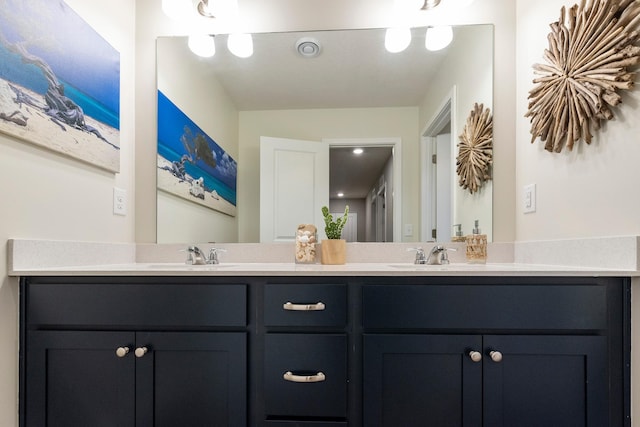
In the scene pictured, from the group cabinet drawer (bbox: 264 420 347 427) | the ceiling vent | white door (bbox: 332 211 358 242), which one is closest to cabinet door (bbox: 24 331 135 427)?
cabinet drawer (bbox: 264 420 347 427)

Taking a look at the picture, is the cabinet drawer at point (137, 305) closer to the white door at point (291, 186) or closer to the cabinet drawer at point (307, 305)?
the cabinet drawer at point (307, 305)

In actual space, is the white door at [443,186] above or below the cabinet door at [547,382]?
above

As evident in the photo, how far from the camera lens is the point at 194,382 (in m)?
1.05

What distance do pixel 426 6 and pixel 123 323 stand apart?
185 cm

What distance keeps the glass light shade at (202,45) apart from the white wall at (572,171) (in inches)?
58.9

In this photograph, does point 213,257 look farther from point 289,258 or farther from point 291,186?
point 291,186

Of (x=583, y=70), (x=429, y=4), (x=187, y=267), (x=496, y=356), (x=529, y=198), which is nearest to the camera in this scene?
(x=496, y=356)

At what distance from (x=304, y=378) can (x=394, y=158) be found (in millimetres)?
1090

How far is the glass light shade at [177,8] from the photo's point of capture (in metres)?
1.59

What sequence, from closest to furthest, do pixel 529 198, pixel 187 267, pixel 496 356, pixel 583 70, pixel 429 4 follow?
pixel 496 356 < pixel 583 70 < pixel 187 267 < pixel 529 198 < pixel 429 4

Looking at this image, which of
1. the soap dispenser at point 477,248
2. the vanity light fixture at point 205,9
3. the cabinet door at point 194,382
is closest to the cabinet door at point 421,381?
the cabinet door at point 194,382

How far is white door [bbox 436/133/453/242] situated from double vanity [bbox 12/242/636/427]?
59cm

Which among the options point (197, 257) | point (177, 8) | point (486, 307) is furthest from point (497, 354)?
point (177, 8)

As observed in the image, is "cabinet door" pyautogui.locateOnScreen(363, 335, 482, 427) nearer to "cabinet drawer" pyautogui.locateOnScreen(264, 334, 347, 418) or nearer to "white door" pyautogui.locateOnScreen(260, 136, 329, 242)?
"cabinet drawer" pyautogui.locateOnScreen(264, 334, 347, 418)
